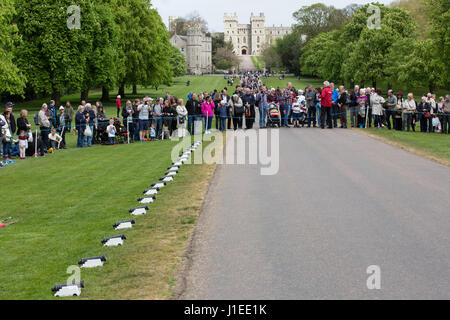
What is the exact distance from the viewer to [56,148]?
25812 mm

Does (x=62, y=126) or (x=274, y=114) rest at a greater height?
(x=274, y=114)

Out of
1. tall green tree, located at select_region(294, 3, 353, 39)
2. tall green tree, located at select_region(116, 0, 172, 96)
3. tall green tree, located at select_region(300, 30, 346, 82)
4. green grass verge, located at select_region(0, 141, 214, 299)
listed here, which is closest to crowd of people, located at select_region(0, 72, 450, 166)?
green grass verge, located at select_region(0, 141, 214, 299)

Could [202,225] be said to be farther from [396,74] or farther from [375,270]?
[396,74]

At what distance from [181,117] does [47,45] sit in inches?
1284

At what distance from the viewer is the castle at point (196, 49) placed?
176 meters

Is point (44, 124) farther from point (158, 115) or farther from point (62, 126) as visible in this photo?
point (158, 115)

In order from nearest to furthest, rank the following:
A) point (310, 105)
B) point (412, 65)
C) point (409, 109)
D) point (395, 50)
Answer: point (409, 109) → point (310, 105) → point (412, 65) → point (395, 50)

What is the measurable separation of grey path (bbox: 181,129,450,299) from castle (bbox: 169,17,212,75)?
161m

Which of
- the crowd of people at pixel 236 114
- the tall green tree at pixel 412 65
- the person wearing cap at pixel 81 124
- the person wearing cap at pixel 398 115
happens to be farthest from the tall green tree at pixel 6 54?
the tall green tree at pixel 412 65

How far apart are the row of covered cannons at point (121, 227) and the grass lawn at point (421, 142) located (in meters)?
7.85

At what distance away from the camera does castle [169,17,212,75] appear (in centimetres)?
17602

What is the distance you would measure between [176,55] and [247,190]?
10912 cm

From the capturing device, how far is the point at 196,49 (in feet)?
579

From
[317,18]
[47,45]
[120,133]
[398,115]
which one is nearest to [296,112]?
[398,115]
